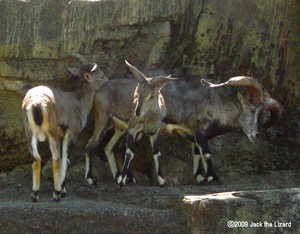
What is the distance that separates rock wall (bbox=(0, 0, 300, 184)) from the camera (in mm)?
11359

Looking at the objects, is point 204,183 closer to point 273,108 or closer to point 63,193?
point 273,108

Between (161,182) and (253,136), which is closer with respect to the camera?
(161,182)

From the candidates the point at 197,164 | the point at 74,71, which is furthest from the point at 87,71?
the point at 197,164

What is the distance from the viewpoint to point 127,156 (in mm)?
10633

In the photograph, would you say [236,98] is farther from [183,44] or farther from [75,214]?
[75,214]

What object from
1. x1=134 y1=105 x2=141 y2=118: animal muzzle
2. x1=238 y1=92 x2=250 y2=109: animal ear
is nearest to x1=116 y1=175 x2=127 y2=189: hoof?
x1=134 y1=105 x2=141 y2=118: animal muzzle

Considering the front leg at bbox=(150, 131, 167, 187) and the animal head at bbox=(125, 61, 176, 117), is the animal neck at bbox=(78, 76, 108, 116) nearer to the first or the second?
the animal head at bbox=(125, 61, 176, 117)

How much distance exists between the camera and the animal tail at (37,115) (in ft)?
31.4

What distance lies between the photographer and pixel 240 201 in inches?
362

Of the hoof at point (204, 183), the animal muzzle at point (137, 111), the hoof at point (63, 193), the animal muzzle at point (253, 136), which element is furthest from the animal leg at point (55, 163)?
the animal muzzle at point (253, 136)

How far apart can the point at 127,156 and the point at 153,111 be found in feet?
2.64

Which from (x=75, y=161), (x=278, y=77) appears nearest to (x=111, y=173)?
(x=75, y=161)

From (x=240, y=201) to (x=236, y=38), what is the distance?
3.82 m

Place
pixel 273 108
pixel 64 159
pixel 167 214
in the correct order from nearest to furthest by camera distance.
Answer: pixel 167 214, pixel 64 159, pixel 273 108
